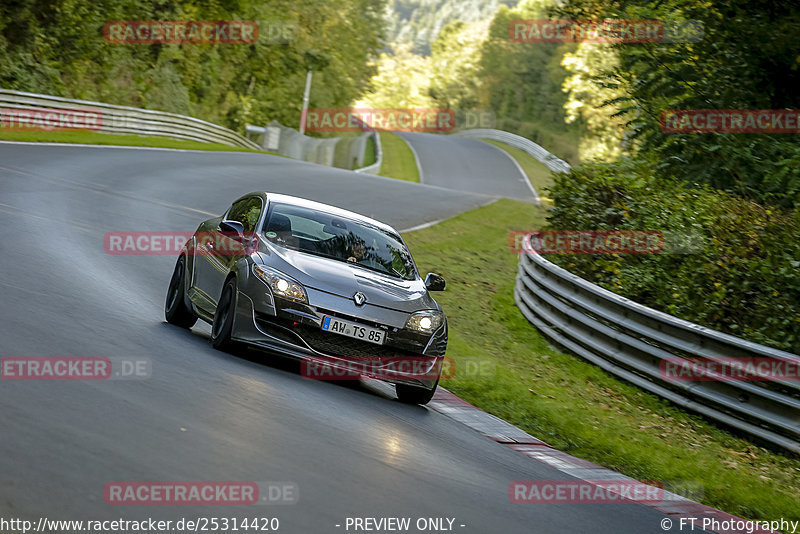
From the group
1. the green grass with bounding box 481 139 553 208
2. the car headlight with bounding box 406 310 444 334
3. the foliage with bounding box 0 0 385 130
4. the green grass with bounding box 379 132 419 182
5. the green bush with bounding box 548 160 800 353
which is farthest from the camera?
the green grass with bounding box 481 139 553 208

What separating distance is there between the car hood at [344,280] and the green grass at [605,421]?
154 cm

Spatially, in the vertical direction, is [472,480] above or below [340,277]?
below

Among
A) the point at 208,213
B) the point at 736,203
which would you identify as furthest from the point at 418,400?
the point at 208,213

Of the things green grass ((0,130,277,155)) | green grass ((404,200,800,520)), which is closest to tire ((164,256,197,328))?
green grass ((404,200,800,520))

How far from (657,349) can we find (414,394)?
3503 millimetres

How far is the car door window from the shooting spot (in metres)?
10.2

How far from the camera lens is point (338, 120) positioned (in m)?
92.6

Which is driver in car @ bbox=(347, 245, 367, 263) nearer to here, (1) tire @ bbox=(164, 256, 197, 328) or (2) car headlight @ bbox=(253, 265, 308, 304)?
(2) car headlight @ bbox=(253, 265, 308, 304)

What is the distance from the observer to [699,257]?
42.1 feet

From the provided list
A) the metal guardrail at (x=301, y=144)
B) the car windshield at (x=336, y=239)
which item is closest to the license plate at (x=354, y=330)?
the car windshield at (x=336, y=239)

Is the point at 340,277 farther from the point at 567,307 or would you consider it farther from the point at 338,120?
the point at 338,120

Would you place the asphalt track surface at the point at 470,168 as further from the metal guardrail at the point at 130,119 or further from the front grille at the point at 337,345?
the front grille at the point at 337,345

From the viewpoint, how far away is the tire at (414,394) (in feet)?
30.8

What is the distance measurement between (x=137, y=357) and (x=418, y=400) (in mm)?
2732
